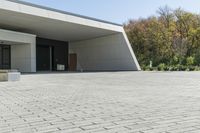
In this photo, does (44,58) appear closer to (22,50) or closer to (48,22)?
(22,50)

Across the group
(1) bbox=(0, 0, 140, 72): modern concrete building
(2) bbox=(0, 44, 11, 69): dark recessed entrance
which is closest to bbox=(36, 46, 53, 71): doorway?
(1) bbox=(0, 0, 140, 72): modern concrete building

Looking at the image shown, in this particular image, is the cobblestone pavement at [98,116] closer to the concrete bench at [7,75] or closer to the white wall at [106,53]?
the concrete bench at [7,75]

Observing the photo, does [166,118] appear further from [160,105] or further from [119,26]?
[119,26]

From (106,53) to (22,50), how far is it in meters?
9.79

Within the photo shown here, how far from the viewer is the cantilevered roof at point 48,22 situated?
22.1 meters

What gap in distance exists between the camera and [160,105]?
7531mm

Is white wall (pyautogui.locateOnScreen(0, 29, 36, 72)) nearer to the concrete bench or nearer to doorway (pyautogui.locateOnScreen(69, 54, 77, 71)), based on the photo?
the concrete bench

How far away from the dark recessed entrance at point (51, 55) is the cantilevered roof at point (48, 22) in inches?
165

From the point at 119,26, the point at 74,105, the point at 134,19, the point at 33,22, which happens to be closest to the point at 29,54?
the point at 33,22

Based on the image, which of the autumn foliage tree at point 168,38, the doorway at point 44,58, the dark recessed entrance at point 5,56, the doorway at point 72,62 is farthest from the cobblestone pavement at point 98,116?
the autumn foliage tree at point 168,38

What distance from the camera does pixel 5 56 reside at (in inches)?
1267

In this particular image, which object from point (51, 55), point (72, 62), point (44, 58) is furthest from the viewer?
point (72, 62)

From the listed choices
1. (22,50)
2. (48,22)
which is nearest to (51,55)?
(22,50)

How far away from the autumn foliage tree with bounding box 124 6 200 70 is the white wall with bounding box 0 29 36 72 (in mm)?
21059
